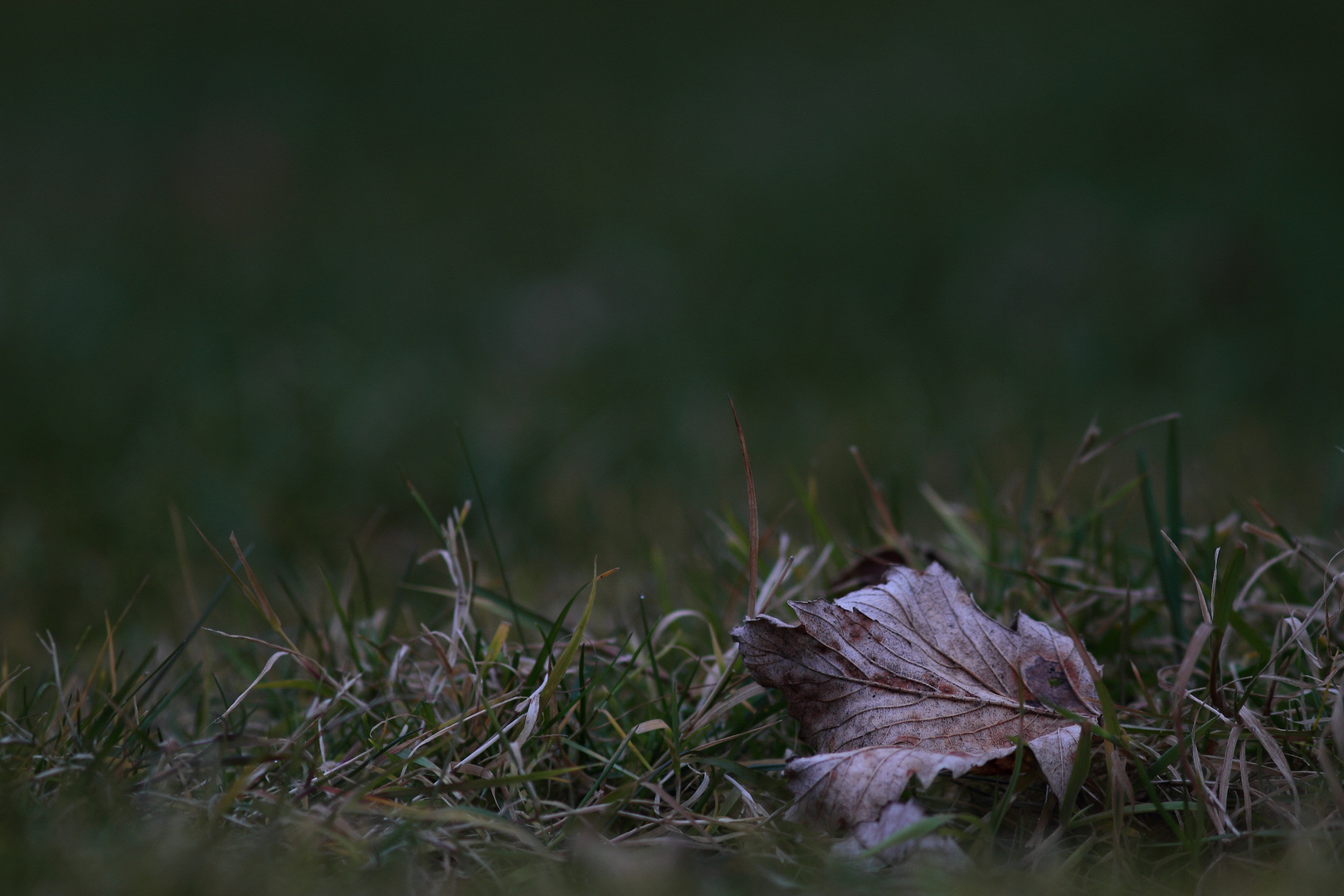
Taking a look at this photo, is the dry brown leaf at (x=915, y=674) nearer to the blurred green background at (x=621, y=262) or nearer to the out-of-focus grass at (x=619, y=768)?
the out-of-focus grass at (x=619, y=768)

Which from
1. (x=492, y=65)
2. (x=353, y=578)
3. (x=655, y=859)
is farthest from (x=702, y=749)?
(x=492, y=65)

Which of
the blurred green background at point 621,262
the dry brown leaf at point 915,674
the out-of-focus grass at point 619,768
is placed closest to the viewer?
the out-of-focus grass at point 619,768

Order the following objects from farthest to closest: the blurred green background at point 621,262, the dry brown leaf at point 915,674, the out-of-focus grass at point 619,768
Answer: the blurred green background at point 621,262, the dry brown leaf at point 915,674, the out-of-focus grass at point 619,768

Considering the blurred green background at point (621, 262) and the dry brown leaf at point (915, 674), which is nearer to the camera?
the dry brown leaf at point (915, 674)

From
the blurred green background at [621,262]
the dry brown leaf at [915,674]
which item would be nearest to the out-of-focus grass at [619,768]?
the dry brown leaf at [915,674]
